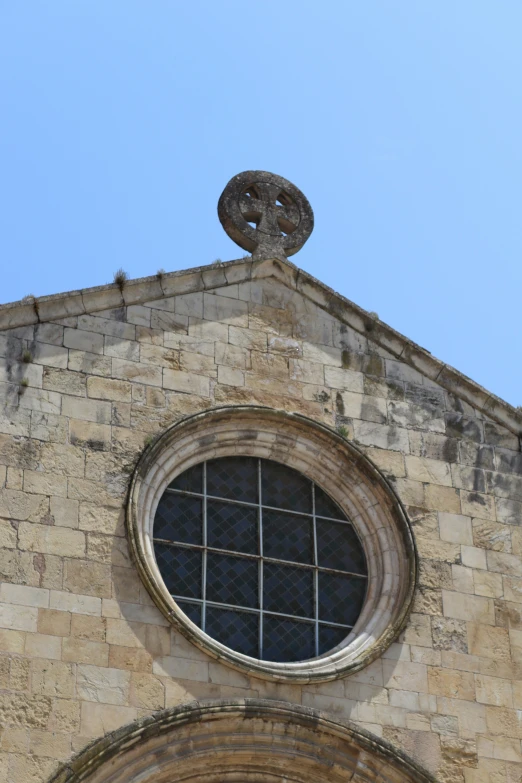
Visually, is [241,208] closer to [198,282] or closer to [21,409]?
[198,282]

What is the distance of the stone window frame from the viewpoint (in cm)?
1584

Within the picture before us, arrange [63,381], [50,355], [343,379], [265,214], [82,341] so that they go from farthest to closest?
[265,214] → [343,379] → [82,341] → [50,355] → [63,381]

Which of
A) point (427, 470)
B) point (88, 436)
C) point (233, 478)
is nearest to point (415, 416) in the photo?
point (427, 470)

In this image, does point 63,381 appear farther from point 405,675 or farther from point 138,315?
point 405,675

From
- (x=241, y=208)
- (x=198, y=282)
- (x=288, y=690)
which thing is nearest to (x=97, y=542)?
(x=288, y=690)

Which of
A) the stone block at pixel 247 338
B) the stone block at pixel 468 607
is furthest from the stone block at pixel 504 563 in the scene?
the stone block at pixel 247 338

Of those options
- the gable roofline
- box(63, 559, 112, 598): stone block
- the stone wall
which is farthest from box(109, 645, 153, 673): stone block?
the gable roofline

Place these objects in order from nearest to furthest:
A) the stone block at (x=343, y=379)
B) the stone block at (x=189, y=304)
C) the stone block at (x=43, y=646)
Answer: the stone block at (x=43, y=646) < the stone block at (x=189, y=304) < the stone block at (x=343, y=379)

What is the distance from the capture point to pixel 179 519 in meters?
16.6

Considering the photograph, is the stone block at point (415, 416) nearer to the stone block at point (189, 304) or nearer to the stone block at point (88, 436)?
the stone block at point (189, 304)

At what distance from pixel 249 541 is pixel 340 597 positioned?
1.00 m

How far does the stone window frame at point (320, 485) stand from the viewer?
15.8 meters

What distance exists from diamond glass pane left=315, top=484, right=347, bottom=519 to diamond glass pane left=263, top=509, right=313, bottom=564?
0.17 m

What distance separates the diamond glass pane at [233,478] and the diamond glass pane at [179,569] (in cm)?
71
